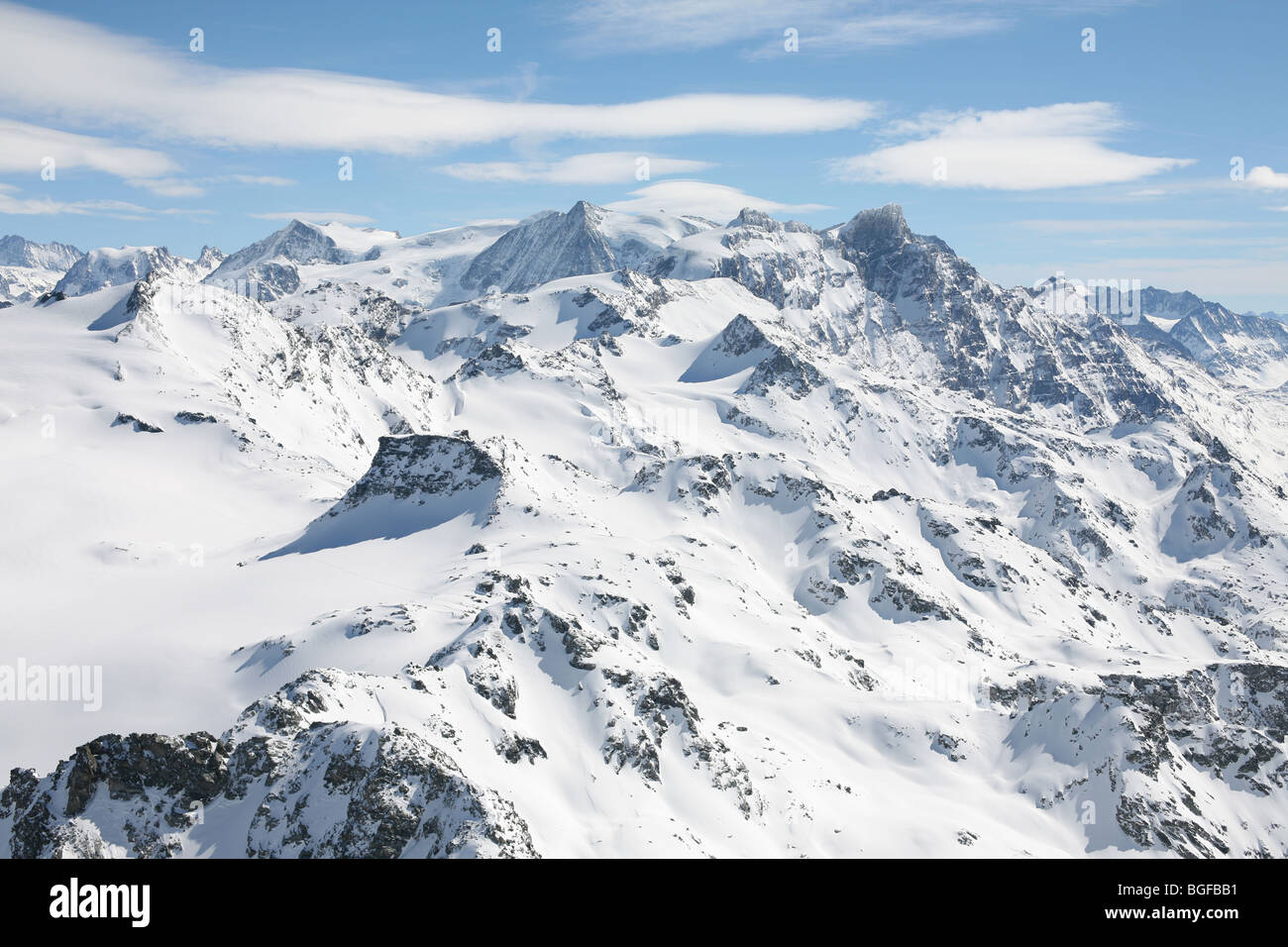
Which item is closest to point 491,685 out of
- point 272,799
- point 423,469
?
point 272,799

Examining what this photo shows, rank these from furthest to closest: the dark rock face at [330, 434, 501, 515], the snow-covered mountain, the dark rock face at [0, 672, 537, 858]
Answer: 1. the dark rock face at [330, 434, 501, 515]
2. the snow-covered mountain
3. the dark rock face at [0, 672, 537, 858]

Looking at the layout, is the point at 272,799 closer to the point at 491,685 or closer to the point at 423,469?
the point at 491,685

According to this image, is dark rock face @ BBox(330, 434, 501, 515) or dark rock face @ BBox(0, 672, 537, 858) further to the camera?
dark rock face @ BBox(330, 434, 501, 515)

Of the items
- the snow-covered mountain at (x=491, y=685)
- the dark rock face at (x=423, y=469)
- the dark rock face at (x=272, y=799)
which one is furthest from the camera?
the dark rock face at (x=423, y=469)

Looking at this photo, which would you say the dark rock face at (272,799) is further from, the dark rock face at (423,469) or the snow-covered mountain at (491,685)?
the dark rock face at (423,469)

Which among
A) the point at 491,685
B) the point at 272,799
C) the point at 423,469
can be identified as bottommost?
the point at 491,685

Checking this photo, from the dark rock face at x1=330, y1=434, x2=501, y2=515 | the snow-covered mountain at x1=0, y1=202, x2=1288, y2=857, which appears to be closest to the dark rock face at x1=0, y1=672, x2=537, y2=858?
the snow-covered mountain at x1=0, y1=202, x2=1288, y2=857

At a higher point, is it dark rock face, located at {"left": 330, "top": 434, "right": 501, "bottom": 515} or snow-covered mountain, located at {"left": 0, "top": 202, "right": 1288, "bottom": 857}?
dark rock face, located at {"left": 330, "top": 434, "right": 501, "bottom": 515}

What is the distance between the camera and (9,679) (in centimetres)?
9675

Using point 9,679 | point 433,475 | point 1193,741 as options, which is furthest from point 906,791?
point 9,679

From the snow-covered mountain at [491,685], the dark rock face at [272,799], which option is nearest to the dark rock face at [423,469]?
the snow-covered mountain at [491,685]

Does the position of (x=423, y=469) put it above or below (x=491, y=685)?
above

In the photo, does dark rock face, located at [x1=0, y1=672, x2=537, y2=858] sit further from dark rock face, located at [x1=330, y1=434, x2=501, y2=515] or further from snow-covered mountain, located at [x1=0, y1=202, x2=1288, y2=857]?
dark rock face, located at [x1=330, y1=434, x2=501, y2=515]

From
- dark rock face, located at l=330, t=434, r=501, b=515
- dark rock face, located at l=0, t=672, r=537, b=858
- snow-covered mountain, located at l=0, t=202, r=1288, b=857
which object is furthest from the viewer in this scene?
dark rock face, located at l=330, t=434, r=501, b=515
